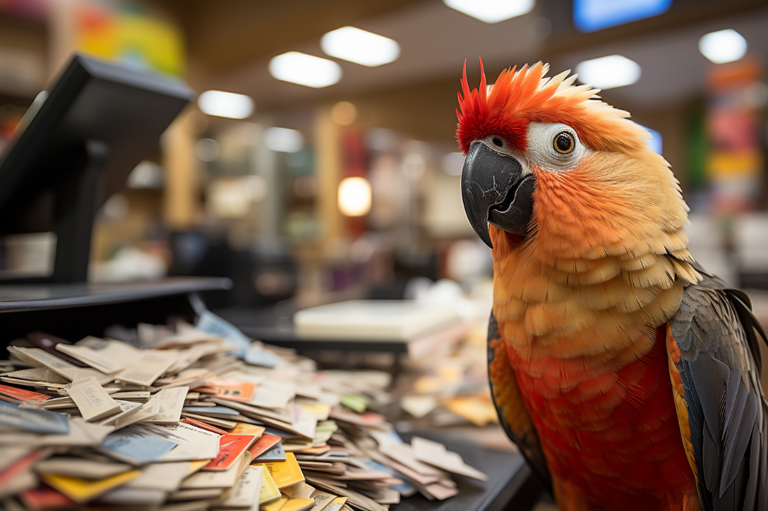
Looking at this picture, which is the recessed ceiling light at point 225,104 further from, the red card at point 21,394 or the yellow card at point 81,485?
the yellow card at point 81,485

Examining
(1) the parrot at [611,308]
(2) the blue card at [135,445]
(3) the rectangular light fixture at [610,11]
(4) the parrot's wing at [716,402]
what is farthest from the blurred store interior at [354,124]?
(2) the blue card at [135,445]

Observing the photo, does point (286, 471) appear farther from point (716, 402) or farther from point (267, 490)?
point (716, 402)

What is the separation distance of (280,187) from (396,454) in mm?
7759

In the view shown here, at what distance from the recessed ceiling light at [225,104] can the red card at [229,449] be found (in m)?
6.48

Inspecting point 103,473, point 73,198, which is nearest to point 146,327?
point 73,198

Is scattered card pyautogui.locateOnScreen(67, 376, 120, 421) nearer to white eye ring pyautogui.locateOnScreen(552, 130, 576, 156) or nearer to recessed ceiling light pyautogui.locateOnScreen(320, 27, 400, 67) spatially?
white eye ring pyautogui.locateOnScreen(552, 130, 576, 156)

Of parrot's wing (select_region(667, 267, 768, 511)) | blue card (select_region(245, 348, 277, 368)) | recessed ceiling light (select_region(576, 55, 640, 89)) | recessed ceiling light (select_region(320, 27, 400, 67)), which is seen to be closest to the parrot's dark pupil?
parrot's wing (select_region(667, 267, 768, 511))

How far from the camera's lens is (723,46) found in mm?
4656

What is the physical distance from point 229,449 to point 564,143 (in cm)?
65

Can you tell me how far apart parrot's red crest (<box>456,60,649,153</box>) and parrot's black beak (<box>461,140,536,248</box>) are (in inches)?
1.4

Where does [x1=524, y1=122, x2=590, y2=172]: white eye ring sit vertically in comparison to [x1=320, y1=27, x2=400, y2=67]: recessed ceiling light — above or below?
below

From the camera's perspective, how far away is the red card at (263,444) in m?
0.62

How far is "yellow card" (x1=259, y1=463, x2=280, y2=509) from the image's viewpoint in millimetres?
552

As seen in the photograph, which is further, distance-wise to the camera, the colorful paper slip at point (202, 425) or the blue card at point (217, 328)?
the blue card at point (217, 328)
